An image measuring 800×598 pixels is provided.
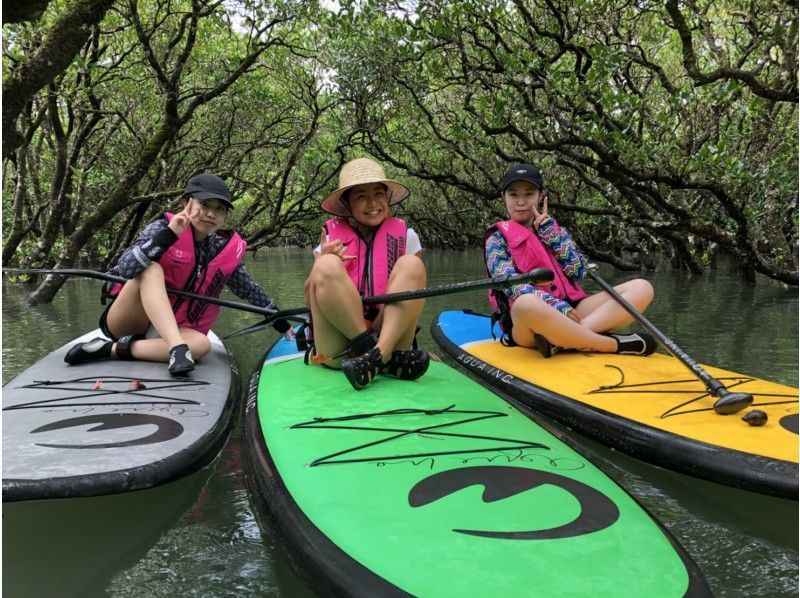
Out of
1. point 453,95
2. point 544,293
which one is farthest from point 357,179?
point 453,95

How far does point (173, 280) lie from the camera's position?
13.3ft

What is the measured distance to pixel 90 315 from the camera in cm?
839

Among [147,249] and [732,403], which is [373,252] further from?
[732,403]

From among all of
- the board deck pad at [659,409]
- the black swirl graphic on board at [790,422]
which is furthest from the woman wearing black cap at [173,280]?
the black swirl graphic on board at [790,422]

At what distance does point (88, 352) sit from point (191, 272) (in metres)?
0.78

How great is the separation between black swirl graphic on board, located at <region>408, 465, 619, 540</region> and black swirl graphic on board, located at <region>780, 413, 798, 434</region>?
46.9 inches

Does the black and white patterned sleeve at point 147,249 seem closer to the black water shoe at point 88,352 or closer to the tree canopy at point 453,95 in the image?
the black water shoe at point 88,352

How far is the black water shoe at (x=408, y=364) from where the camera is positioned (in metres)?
3.32

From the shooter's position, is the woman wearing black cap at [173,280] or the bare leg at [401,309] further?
the woman wearing black cap at [173,280]

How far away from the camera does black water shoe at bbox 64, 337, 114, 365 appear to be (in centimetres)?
382

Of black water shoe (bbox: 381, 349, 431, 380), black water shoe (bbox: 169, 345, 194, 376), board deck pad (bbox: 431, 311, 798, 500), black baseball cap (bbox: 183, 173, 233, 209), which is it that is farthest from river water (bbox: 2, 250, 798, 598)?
black baseball cap (bbox: 183, 173, 233, 209)

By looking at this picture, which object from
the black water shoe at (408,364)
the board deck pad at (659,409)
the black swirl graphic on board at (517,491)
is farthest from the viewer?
the black water shoe at (408,364)

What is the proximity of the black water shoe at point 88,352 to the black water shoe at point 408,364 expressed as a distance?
5.95 feet

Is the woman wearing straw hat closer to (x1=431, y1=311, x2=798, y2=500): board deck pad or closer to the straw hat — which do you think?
the straw hat
